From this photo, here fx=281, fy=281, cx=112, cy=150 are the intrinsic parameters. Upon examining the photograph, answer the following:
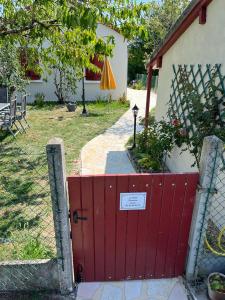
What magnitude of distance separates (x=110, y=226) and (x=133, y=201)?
438 mm

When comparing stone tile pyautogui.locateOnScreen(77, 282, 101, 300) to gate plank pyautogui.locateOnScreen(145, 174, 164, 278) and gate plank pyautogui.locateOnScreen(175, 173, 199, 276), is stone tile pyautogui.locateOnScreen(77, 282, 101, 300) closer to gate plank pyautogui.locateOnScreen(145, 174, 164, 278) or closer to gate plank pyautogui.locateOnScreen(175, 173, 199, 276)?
gate plank pyautogui.locateOnScreen(145, 174, 164, 278)

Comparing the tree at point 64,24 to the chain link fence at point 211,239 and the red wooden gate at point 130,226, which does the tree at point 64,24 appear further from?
the chain link fence at point 211,239

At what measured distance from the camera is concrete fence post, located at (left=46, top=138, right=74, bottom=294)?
2.79 m

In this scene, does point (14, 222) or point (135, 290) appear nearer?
point (135, 290)

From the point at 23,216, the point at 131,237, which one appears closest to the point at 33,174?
the point at 23,216

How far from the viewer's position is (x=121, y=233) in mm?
3363

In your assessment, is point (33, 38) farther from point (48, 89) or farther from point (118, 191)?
point (48, 89)

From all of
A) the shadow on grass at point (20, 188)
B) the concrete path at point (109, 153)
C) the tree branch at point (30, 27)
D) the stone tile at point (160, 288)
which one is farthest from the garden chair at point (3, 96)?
the stone tile at point (160, 288)

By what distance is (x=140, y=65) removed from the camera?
105 feet

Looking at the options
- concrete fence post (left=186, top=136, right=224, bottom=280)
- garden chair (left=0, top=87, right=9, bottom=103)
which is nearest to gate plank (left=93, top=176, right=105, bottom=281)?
concrete fence post (left=186, top=136, right=224, bottom=280)

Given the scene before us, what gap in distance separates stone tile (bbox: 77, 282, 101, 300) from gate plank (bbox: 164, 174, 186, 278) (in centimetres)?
94

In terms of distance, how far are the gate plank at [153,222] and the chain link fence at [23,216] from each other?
1.23m

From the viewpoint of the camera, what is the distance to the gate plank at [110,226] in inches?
120

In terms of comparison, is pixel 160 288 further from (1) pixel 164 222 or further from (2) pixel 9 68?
(2) pixel 9 68
